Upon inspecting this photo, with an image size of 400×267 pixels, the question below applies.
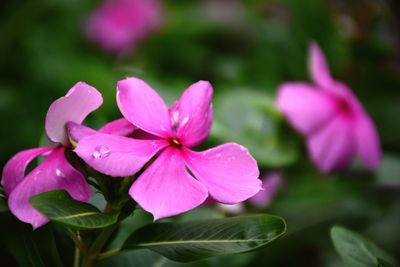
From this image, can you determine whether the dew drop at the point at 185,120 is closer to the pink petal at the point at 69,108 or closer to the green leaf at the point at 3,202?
the pink petal at the point at 69,108

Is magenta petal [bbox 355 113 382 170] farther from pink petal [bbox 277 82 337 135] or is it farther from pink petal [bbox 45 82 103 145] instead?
pink petal [bbox 45 82 103 145]

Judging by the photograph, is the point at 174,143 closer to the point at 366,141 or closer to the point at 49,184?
the point at 49,184

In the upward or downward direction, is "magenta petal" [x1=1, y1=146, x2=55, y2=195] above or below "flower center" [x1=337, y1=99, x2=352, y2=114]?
above

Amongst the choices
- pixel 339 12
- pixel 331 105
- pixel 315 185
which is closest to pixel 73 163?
pixel 331 105

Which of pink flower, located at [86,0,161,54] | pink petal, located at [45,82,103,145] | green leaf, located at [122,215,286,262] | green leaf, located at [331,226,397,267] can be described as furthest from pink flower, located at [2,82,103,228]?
pink flower, located at [86,0,161,54]

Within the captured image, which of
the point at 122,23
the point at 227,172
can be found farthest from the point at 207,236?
the point at 122,23

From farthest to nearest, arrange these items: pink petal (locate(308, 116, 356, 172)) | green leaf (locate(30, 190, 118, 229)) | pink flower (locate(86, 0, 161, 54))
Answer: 1. pink flower (locate(86, 0, 161, 54))
2. pink petal (locate(308, 116, 356, 172))
3. green leaf (locate(30, 190, 118, 229))
